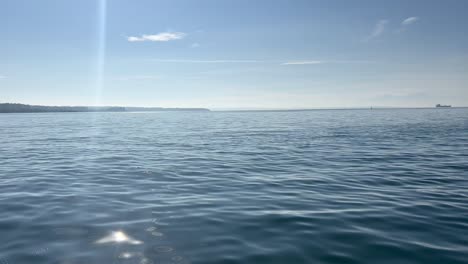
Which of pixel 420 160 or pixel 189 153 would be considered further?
pixel 189 153

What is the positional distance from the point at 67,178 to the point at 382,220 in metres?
13.8

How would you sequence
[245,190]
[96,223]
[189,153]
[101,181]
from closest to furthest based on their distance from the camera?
[96,223] → [245,190] → [101,181] → [189,153]

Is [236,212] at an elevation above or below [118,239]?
above

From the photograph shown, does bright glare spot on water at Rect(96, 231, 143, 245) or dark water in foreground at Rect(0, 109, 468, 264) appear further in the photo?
bright glare spot on water at Rect(96, 231, 143, 245)

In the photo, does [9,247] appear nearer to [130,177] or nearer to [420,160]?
[130,177]

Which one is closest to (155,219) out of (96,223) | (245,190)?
(96,223)

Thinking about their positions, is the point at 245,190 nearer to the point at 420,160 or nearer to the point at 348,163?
the point at 348,163

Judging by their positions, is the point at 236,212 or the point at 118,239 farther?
the point at 236,212

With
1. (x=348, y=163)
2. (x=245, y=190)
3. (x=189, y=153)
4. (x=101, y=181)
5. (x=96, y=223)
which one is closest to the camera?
(x=96, y=223)

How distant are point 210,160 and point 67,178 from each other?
824 centimetres

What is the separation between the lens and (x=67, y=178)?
1449 centimetres

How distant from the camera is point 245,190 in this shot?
11930 mm

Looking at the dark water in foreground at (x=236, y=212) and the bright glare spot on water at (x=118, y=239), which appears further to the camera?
the bright glare spot on water at (x=118, y=239)

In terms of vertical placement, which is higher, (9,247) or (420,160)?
(420,160)
